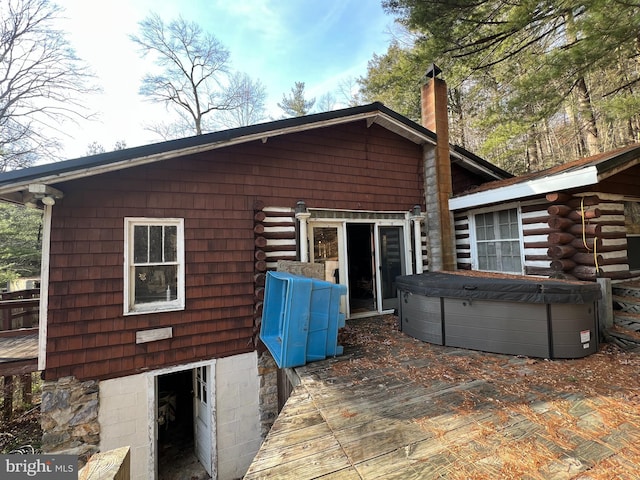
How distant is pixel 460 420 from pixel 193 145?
4.52m

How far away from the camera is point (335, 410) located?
2.53m

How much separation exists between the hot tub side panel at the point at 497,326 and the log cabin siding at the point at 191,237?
2929 millimetres

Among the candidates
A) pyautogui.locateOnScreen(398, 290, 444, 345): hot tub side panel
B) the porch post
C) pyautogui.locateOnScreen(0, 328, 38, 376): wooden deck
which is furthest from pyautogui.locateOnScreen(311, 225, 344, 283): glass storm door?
pyautogui.locateOnScreen(0, 328, 38, 376): wooden deck

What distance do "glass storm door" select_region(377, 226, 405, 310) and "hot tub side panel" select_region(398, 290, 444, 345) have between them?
131 centimetres

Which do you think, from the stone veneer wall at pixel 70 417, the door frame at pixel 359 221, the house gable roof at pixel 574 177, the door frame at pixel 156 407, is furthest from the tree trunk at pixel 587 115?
the stone veneer wall at pixel 70 417

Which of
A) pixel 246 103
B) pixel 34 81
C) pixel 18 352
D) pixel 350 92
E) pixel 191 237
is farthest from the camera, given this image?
pixel 246 103

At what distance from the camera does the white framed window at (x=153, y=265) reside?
4148mm

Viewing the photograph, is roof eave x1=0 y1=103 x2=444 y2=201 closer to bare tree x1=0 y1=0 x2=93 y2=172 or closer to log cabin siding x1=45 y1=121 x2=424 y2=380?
log cabin siding x1=45 y1=121 x2=424 y2=380

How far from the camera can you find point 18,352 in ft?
13.9

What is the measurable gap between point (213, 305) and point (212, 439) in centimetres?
211

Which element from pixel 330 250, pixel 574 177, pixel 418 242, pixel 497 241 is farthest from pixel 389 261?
pixel 574 177

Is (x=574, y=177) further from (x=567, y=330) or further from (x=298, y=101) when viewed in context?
(x=298, y=101)

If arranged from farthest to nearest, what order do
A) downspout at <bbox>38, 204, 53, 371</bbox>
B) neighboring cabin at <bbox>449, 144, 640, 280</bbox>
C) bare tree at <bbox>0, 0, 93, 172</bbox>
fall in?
bare tree at <bbox>0, 0, 93, 172</bbox>, neighboring cabin at <bbox>449, 144, 640, 280</bbox>, downspout at <bbox>38, 204, 53, 371</bbox>

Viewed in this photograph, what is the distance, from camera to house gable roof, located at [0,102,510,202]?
10.8 feet
